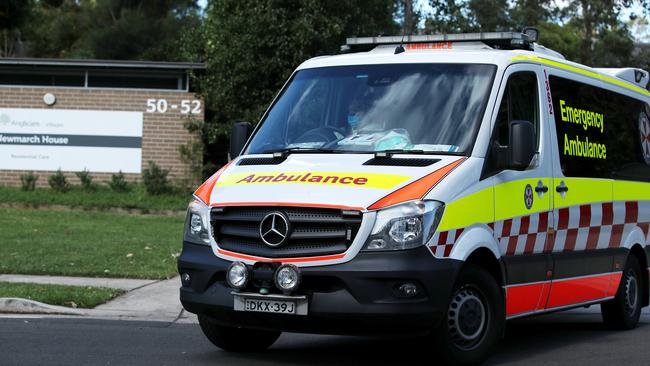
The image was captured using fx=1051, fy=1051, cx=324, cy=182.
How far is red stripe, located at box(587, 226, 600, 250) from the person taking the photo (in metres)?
8.87

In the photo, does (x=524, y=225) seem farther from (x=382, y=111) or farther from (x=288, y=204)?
(x=288, y=204)

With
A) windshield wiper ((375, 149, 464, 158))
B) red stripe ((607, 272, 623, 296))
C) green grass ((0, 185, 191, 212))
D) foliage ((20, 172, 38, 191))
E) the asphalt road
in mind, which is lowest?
green grass ((0, 185, 191, 212))

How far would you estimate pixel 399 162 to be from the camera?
7109 mm

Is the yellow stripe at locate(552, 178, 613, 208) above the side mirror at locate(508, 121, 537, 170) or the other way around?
the other way around

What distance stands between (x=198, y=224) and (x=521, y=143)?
2311 millimetres

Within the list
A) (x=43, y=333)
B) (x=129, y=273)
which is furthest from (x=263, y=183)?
(x=129, y=273)

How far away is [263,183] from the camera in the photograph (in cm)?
712

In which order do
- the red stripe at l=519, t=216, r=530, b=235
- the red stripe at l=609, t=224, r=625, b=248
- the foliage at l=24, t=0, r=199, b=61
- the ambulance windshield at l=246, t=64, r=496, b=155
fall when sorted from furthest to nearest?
1. the foliage at l=24, t=0, r=199, b=61
2. the red stripe at l=609, t=224, r=625, b=248
3. the red stripe at l=519, t=216, r=530, b=235
4. the ambulance windshield at l=246, t=64, r=496, b=155

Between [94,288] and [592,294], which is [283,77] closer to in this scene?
[94,288]

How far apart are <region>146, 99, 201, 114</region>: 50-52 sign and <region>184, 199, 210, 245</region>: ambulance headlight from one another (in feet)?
61.5

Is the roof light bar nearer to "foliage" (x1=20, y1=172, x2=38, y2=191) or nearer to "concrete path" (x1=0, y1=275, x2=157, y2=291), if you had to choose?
"concrete path" (x1=0, y1=275, x2=157, y2=291)


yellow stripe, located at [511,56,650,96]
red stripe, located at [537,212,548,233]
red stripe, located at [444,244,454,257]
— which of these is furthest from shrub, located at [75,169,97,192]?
red stripe, located at [444,244,454,257]

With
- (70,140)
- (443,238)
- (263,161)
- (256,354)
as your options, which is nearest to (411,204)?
(443,238)

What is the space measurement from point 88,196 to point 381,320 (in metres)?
18.9
